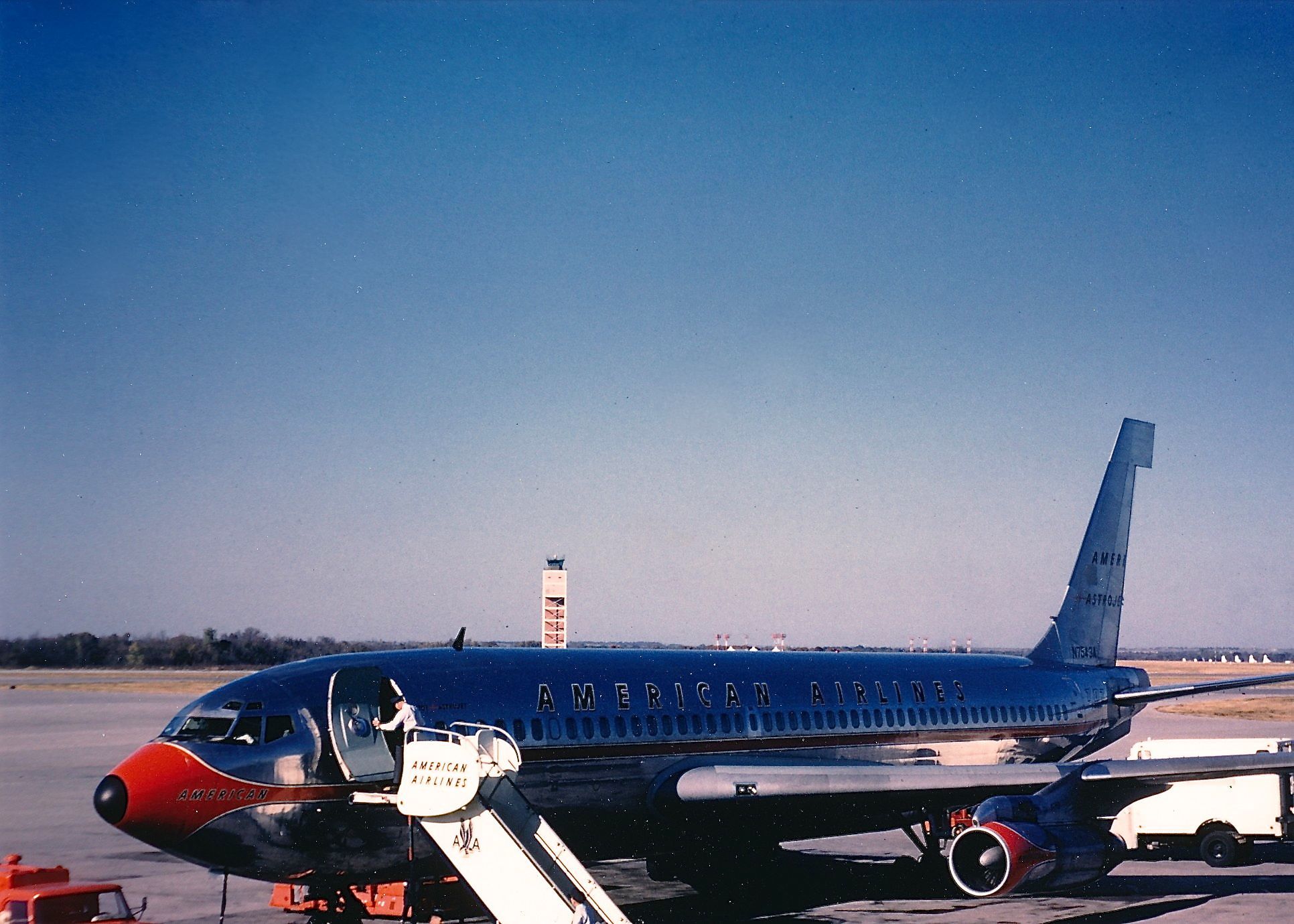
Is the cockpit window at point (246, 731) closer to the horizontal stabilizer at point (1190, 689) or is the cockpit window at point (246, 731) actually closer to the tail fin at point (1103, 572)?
the horizontal stabilizer at point (1190, 689)

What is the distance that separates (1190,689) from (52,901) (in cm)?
2361

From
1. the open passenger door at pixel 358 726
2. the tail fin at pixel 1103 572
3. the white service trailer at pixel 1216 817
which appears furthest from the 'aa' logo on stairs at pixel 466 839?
the tail fin at pixel 1103 572

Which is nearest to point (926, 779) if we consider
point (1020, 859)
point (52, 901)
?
point (1020, 859)

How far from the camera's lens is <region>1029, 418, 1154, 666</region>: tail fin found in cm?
3338

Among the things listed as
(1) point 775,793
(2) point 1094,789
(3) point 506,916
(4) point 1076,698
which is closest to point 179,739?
(3) point 506,916

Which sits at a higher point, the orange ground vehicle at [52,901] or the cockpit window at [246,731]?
the cockpit window at [246,731]

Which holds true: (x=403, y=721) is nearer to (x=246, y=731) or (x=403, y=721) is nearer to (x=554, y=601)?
(x=246, y=731)

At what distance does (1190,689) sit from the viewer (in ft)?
95.6

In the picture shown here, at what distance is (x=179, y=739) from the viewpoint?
16.9m

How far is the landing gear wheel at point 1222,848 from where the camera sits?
27703 millimetres

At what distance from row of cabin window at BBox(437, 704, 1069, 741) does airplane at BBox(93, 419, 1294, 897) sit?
1.6 inches

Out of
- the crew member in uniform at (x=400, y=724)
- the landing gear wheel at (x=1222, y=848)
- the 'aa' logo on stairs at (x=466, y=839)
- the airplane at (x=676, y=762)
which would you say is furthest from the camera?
the landing gear wheel at (x=1222, y=848)

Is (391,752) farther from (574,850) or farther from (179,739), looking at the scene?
(574,850)

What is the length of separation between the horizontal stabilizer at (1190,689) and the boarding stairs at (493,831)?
52.4 feet
